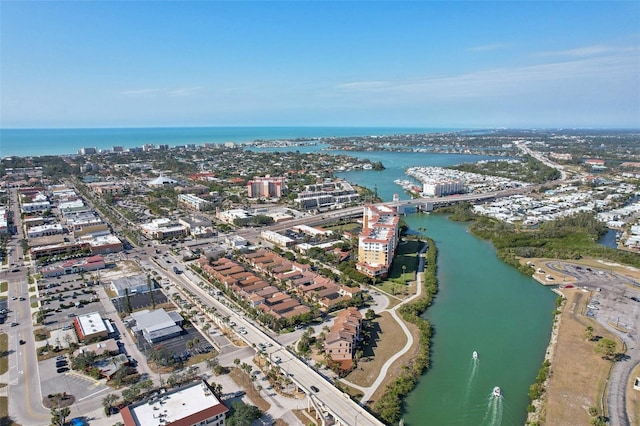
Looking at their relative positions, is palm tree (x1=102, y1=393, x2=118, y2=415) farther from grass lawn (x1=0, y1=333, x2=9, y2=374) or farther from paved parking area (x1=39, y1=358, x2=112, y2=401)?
grass lawn (x1=0, y1=333, x2=9, y2=374)

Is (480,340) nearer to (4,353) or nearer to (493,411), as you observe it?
(493,411)

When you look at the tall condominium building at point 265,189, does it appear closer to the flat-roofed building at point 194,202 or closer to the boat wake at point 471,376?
the flat-roofed building at point 194,202

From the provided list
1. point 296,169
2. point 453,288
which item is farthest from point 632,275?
point 296,169

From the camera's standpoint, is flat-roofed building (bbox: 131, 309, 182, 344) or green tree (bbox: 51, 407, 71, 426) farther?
flat-roofed building (bbox: 131, 309, 182, 344)

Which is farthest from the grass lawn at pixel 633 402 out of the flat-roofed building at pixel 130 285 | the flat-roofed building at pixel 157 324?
the flat-roofed building at pixel 130 285

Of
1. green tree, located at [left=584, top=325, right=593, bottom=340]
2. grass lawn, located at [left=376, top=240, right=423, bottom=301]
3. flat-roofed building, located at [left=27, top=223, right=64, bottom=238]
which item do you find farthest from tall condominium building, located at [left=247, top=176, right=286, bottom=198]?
green tree, located at [left=584, top=325, right=593, bottom=340]

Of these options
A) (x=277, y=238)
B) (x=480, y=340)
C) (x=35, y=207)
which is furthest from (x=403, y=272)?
(x=35, y=207)
